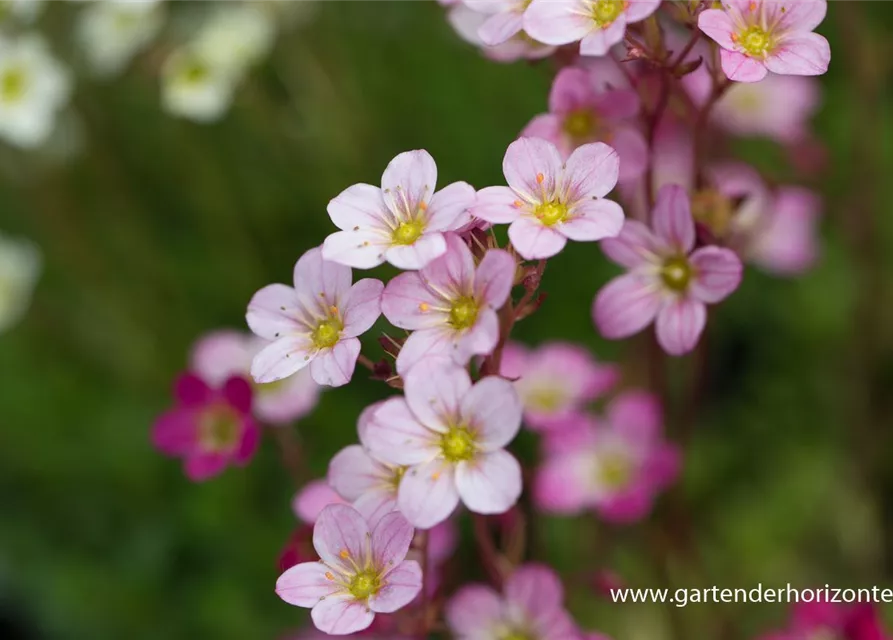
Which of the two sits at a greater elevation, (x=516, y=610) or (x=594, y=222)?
(x=594, y=222)

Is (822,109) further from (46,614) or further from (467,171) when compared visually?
(46,614)

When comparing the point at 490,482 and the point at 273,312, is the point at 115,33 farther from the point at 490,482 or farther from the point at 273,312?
the point at 490,482

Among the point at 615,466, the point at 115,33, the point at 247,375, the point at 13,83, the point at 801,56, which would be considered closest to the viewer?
the point at 801,56

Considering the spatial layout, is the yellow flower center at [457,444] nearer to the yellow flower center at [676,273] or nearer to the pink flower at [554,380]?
the yellow flower center at [676,273]

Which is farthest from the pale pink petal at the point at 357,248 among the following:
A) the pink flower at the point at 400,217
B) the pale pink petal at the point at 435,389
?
the pale pink petal at the point at 435,389

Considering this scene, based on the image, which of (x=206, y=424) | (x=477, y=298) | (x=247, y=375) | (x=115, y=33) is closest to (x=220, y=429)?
(x=206, y=424)

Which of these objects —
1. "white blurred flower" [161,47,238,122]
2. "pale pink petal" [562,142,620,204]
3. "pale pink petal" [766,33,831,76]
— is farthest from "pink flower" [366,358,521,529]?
"white blurred flower" [161,47,238,122]
